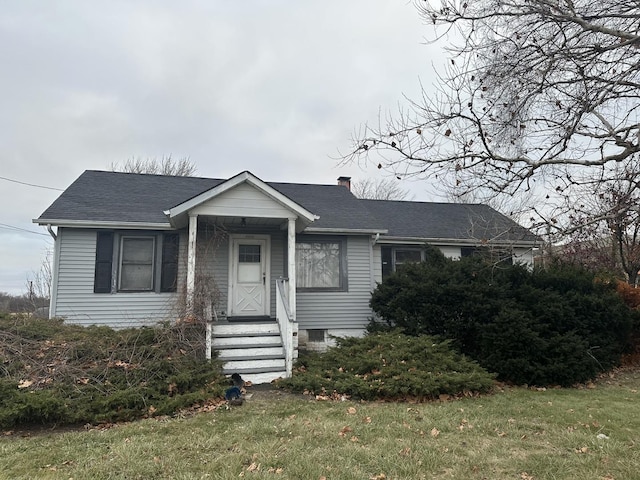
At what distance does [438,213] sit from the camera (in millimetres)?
14562

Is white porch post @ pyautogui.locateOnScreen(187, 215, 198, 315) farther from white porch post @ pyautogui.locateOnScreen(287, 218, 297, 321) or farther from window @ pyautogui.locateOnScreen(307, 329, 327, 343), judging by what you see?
window @ pyautogui.locateOnScreen(307, 329, 327, 343)

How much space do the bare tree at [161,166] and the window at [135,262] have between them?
795 inches

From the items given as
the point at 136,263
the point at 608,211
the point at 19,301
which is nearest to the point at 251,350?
the point at 136,263

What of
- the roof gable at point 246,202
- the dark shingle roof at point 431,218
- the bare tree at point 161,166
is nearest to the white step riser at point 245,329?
the roof gable at point 246,202

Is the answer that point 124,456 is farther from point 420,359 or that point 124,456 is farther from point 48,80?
point 48,80

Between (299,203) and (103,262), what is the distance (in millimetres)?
4882

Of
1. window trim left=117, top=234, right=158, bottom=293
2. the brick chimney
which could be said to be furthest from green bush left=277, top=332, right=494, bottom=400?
the brick chimney

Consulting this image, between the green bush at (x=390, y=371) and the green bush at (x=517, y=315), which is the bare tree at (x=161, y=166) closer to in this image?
the green bush at (x=517, y=315)

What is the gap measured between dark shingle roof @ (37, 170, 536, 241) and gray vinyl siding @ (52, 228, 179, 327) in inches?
23.6

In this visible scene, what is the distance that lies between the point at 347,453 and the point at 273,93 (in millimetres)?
9384

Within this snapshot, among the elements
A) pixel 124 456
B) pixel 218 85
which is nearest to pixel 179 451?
pixel 124 456

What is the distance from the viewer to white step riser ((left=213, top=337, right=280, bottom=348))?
8.55 metres

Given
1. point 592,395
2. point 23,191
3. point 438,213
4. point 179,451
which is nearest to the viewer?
point 179,451

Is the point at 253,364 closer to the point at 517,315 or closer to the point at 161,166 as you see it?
the point at 517,315
